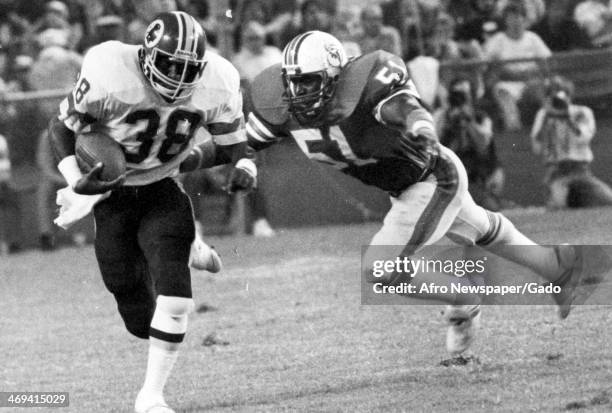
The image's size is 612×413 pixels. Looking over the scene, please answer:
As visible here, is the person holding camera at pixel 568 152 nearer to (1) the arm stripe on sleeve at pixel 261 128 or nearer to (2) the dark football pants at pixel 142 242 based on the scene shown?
(1) the arm stripe on sleeve at pixel 261 128

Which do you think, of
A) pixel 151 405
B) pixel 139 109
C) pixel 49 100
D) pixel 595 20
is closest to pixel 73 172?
pixel 139 109

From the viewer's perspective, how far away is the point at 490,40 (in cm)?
1112

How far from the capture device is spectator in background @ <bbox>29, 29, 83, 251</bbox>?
35.6ft

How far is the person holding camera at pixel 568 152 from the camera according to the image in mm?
10398

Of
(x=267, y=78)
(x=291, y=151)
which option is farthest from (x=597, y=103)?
(x=267, y=78)

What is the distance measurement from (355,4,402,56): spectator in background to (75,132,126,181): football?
5.67 metres

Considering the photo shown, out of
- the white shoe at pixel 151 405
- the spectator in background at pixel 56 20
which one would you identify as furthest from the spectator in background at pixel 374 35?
the white shoe at pixel 151 405

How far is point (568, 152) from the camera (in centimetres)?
1044

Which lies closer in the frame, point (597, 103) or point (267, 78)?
point (267, 78)

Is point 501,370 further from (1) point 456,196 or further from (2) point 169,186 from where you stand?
(2) point 169,186

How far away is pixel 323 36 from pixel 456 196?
95cm

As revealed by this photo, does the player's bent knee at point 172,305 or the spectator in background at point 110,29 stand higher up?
the player's bent knee at point 172,305

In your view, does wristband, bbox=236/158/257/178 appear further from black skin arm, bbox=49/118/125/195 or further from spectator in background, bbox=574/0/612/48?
spectator in background, bbox=574/0/612/48

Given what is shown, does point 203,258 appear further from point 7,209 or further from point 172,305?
point 7,209
